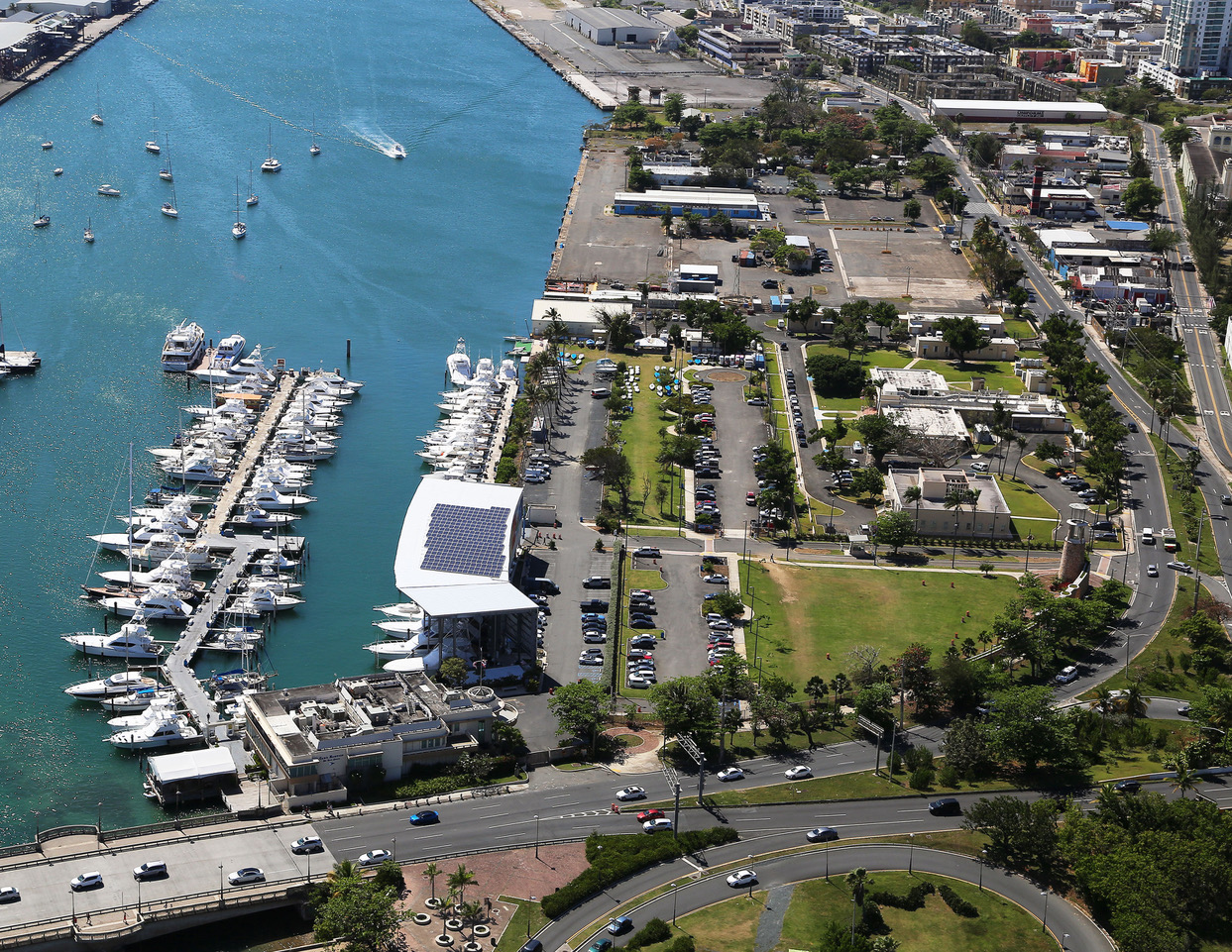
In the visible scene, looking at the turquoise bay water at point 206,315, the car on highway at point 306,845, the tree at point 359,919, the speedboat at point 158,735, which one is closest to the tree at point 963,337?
the turquoise bay water at point 206,315

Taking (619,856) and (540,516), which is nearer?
(619,856)

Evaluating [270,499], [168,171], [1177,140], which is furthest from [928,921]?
[1177,140]

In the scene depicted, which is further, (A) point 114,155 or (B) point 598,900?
(A) point 114,155

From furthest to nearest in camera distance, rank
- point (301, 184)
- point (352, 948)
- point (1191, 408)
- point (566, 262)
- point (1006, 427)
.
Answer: point (301, 184)
point (566, 262)
point (1191, 408)
point (1006, 427)
point (352, 948)

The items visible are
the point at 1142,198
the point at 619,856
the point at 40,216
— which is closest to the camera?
the point at 619,856

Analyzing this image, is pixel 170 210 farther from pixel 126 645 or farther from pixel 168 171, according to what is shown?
pixel 126 645

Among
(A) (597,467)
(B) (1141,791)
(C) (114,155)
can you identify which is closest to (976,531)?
(A) (597,467)

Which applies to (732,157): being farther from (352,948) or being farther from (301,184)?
(352,948)
